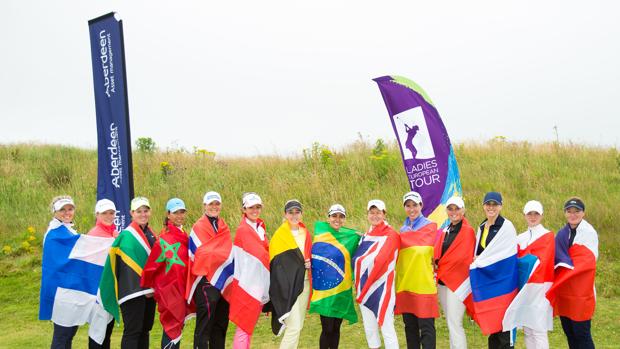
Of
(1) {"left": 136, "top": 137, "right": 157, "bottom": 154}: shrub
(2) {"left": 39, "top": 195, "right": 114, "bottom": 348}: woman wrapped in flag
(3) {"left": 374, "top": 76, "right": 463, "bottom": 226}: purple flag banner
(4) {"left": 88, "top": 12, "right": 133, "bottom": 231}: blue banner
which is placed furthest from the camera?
(1) {"left": 136, "top": 137, "right": 157, "bottom": 154}: shrub

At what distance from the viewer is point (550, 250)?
236 inches

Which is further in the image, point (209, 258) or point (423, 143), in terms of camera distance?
point (423, 143)

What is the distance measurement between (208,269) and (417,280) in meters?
2.14

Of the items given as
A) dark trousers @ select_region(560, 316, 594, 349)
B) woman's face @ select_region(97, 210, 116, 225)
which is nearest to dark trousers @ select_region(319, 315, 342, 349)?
dark trousers @ select_region(560, 316, 594, 349)

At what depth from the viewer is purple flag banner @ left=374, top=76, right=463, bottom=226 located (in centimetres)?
845

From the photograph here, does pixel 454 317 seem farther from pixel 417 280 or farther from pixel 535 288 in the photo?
Answer: pixel 535 288

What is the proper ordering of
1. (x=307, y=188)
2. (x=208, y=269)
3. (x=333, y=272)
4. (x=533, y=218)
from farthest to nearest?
1. (x=307, y=188)
2. (x=333, y=272)
3. (x=208, y=269)
4. (x=533, y=218)

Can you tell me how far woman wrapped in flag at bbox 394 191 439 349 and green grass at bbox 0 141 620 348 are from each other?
2871 mm

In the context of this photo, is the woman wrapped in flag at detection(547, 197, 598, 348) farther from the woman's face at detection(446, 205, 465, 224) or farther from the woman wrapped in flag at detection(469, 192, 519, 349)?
the woman's face at detection(446, 205, 465, 224)

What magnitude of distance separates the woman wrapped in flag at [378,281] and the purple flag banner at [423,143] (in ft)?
7.56

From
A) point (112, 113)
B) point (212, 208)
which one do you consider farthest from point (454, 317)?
point (112, 113)

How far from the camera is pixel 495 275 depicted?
6.02 metres

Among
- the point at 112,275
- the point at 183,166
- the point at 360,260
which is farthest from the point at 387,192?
the point at 112,275

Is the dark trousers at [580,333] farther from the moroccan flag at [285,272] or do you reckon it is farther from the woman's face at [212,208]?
the woman's face at [212,208]
